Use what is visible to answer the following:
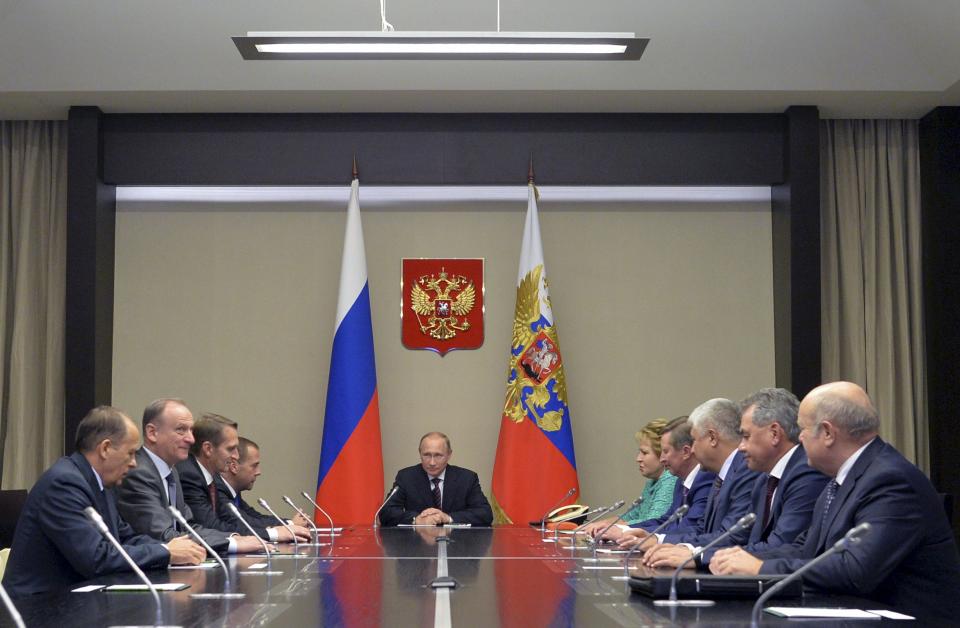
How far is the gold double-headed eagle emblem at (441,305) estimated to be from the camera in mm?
8586

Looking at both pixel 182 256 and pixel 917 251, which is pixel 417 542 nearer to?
pixel 182 256

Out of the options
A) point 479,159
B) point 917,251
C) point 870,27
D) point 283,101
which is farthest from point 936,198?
point 283,101

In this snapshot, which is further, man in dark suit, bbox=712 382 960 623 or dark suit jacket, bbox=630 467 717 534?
dark suit jacket, bbox=630 467 717 534

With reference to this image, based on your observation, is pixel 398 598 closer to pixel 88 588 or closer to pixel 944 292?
pixel 88 588

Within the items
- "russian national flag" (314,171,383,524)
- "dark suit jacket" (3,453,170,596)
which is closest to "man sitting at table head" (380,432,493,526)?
"russian national flag" (314,171,383,524)

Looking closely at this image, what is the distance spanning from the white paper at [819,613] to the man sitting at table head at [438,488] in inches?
185

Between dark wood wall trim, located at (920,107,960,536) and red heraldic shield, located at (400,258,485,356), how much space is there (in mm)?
3193

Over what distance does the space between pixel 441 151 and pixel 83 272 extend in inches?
103

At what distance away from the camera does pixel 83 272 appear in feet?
27.1

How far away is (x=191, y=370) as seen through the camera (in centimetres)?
859


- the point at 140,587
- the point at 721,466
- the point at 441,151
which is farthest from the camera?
the point at 441,151

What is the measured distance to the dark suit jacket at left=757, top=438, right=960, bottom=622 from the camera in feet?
10.8

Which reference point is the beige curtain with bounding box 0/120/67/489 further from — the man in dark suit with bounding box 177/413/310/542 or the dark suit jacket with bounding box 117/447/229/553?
the dark suit jacket with bounding box 117/447/229/553

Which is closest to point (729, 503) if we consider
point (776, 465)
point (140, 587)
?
point (776, 465)
